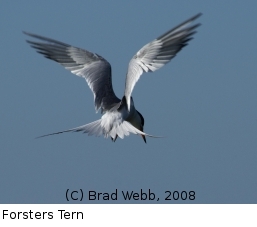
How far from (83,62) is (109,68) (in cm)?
43

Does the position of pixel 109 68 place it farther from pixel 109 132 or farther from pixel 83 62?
pixel 109 132

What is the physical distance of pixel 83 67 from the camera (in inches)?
600

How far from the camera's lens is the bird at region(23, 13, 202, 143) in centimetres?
1362

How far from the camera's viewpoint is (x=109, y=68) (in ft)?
49.8

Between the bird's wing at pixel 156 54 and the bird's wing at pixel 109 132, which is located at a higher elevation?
the bird's wing at pixel 156 54

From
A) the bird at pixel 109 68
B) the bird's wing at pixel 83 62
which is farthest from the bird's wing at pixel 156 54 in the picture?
the bird's wing at pixel 83 62

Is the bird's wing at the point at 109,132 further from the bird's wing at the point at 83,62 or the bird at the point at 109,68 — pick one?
the bird's wing at the point at 83,62

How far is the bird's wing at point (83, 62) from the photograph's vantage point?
49.0 feet

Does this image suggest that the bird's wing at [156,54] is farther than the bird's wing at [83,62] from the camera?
No

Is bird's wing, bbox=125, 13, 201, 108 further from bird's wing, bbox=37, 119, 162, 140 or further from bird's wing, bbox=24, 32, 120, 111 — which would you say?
bird's wing, bbox=24, 32, 120, 111

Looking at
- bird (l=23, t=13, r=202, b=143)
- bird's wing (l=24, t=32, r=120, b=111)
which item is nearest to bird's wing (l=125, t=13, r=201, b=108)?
bird (l=23, t=13, r=202, b=143)
